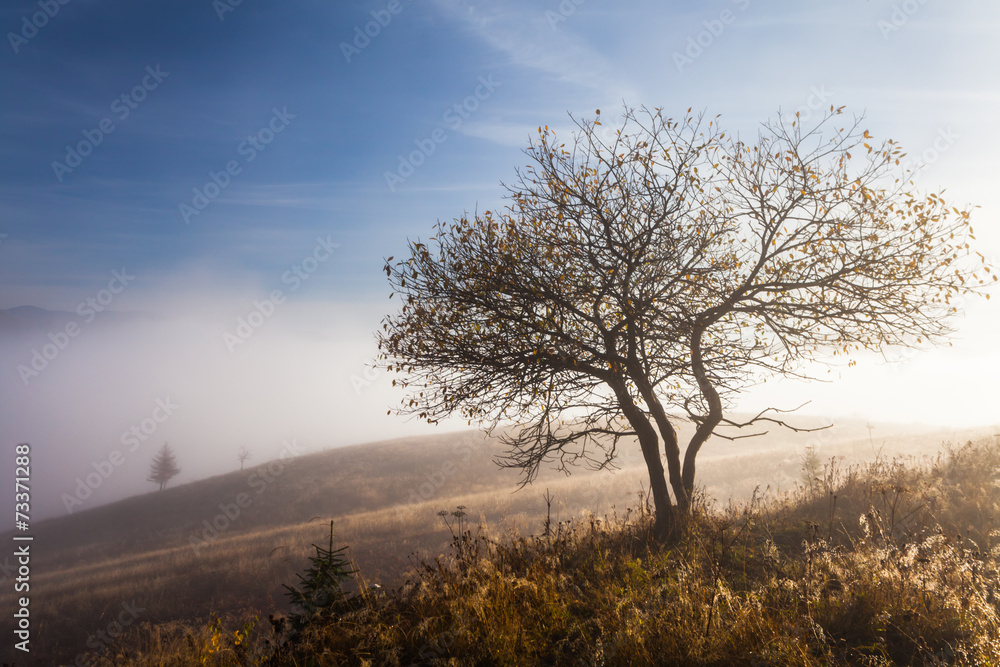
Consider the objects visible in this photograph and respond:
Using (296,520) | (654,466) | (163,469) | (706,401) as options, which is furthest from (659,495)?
(163,469)

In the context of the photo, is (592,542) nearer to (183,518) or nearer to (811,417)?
(183,518)

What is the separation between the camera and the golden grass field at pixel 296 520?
17203 mm

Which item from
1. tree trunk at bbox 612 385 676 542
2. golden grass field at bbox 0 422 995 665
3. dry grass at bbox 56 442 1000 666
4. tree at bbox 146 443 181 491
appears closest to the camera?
dry grass at bbox 56 442 1000 666

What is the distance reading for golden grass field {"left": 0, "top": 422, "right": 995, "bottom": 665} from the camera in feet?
56.4

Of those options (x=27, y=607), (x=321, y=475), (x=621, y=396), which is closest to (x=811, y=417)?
(x=321, y=475)

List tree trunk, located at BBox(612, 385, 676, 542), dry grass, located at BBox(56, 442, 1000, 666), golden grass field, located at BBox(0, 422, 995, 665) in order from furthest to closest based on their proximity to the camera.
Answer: golden grass field, located at BBox(0, 422, 995, 665), tree trunk, located at BBox(612, 385, 676, 542), dry grass, located at BBox(56, 442, 1000, 666)

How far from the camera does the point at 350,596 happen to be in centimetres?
586

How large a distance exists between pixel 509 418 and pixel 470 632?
205 inches

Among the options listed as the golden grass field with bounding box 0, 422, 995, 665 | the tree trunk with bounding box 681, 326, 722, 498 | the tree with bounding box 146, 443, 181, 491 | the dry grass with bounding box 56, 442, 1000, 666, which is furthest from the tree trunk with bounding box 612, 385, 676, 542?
the tree with bounding box 146, 443, 181, 491

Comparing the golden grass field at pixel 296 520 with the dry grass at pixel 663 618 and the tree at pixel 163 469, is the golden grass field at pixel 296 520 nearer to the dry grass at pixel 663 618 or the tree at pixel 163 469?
the dry grass at pixel 663 618

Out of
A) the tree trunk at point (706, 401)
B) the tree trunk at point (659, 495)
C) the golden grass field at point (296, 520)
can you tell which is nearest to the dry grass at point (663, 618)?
the golden grass field at point (296, 520)

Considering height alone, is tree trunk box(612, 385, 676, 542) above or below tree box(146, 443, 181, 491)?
above

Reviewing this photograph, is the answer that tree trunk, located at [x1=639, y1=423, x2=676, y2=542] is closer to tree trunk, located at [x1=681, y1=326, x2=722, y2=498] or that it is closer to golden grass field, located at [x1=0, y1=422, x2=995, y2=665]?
tree trunk, located at [x1=681, y1=326, x2=722, y2=498]

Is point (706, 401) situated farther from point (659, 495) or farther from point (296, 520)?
point (296, 520)
